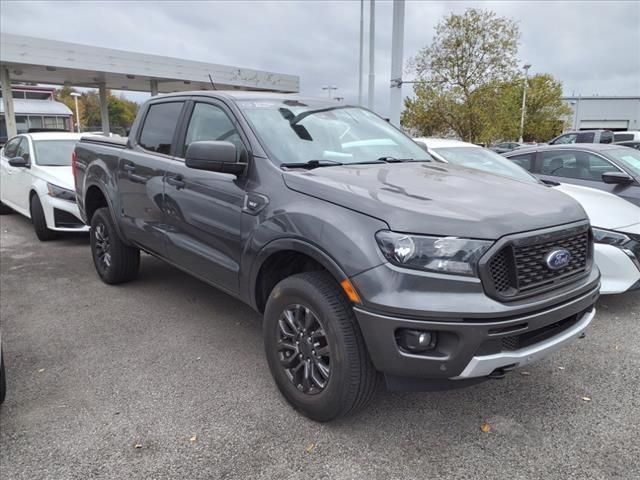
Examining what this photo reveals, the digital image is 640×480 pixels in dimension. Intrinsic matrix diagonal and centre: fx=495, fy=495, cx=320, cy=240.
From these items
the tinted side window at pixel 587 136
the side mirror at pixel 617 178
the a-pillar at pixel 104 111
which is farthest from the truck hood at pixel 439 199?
the a-pillar at pixel 104 111

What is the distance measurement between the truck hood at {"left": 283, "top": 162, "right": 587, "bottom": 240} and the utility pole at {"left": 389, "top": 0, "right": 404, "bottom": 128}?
1004 centimetres

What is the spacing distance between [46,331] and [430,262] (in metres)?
3.46

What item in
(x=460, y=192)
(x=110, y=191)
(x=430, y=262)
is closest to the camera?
(x=430, y=262)

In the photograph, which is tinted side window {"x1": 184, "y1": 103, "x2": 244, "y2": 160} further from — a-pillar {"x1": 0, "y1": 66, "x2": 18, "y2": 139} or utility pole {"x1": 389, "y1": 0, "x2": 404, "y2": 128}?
a-pillar {"x1": 0, "y1": 66, "x2": 18, "y2": 139}

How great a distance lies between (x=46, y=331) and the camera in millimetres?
4195

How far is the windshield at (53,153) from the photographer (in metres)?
7.71

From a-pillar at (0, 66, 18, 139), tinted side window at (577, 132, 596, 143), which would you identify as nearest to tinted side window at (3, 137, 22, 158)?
a-pillar at (0, 66, 18, 139)

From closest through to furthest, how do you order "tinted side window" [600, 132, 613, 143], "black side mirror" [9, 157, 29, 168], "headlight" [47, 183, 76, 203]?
"headlight" [47, 183, 76, 203] < "black side mirror" [9, 157, 29, 168] < "tinted side window" [600, 132, 613, 143]

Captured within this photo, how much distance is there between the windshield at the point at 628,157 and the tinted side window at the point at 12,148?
927 cm

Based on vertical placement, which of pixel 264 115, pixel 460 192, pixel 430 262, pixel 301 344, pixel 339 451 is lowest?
pixel 339 451

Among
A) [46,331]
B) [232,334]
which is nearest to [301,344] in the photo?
[232,334]

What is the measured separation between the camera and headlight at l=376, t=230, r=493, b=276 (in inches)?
91.6

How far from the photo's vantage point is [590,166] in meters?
6.51

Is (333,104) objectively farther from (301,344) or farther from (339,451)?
(339,451)
